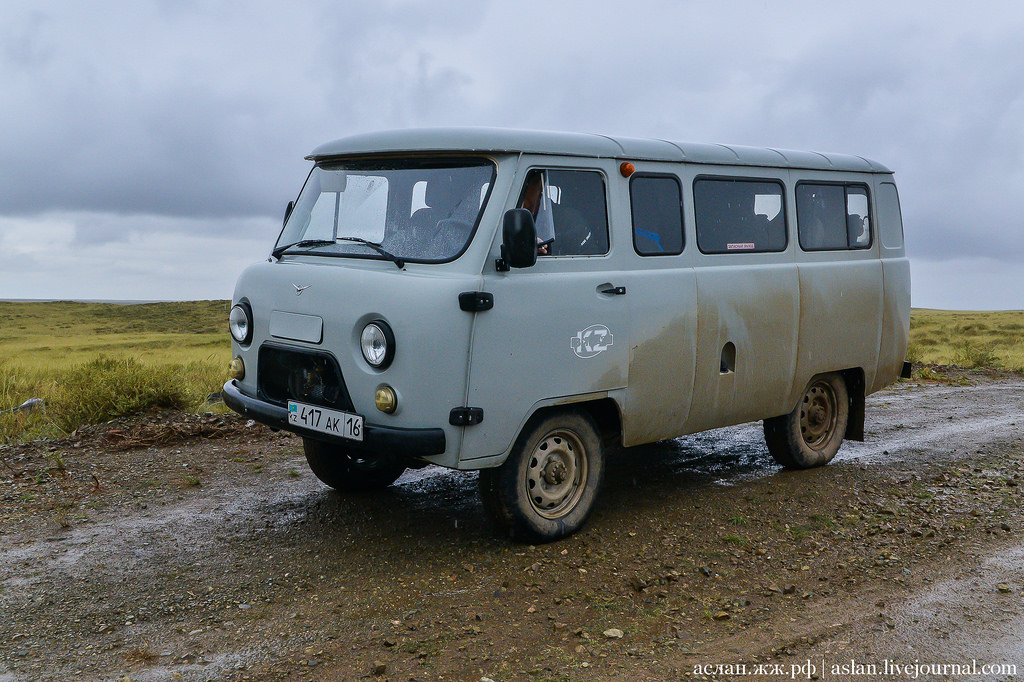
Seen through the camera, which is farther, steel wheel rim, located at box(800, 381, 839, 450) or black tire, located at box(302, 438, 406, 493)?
steel wheel rim, located at box(800, 381, 839, 450)

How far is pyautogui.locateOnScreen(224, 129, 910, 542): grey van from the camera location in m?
5.18

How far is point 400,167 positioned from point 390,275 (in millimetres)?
868

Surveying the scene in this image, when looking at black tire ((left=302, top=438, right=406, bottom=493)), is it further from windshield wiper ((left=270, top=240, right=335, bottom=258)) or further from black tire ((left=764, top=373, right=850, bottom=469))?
black tire ((left=764, top=373, right=850, bottom=469))

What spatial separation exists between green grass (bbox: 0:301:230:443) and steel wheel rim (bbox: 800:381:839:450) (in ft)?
21.7

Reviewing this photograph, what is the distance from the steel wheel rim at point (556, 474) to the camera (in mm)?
5781

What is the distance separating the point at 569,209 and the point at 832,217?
10.4 ft

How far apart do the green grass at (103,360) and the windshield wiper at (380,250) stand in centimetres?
511

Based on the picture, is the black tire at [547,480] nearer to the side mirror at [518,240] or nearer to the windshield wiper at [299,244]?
the side mirror at [518,240]

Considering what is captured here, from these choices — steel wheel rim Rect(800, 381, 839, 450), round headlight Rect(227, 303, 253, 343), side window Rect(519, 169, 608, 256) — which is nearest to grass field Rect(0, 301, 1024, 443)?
round headlight Rect(227, 303, 253, 343)

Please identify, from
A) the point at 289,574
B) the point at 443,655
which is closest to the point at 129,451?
the point at 289,574

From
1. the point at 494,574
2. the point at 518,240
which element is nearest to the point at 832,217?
the point at 518,240

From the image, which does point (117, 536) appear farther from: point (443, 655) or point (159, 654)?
point (443, 655)

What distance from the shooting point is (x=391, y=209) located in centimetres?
575

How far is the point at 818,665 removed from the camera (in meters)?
4.31
